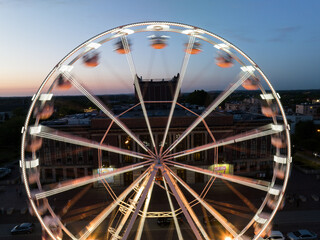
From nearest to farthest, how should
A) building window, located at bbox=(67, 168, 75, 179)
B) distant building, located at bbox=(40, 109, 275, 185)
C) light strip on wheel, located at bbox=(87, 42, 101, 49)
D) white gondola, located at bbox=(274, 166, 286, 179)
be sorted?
light strip on wheel, located at bbox=(87, 42, 101, 49)
white gondola, located at bbox=(274, 166, 286, 179)
distant building, located at bbox=(40, 109, 275, 185)
building window, located at bbox=(67, 168, 75, 179)

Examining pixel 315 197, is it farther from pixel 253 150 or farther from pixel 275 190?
pixel 275 190

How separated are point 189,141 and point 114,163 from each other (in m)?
11.0

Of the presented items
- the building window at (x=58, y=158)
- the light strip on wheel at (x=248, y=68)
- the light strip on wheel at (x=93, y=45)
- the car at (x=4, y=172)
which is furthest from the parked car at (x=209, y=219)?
the car at (x=4, y=172)

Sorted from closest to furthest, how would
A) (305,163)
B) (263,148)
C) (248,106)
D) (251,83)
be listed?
(251,83), (263,148), (305,163), (248,106)

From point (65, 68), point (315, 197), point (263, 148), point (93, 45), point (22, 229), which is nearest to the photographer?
point (93, 45)

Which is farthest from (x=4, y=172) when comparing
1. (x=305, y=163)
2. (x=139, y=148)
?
(x=305, y=163)

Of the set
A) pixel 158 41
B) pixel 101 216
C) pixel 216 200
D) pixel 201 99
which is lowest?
pixel 216 200

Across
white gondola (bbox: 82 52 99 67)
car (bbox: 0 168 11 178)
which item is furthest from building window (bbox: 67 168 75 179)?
white gondola (bbox: 82 52 99 67)

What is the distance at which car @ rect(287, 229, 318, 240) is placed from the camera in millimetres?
20750

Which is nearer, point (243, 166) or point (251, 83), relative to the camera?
point (251, 83)

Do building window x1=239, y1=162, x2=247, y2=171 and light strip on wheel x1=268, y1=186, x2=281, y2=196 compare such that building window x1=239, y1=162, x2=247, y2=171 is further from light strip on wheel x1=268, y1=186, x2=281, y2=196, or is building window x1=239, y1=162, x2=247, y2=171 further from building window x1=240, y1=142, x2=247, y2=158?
light strip on wheel x1=268, y1=186, x2=281, y2=196

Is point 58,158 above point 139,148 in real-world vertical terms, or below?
below

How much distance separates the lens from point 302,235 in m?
20.9

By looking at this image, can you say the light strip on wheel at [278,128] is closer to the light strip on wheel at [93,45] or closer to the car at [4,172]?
the light strip on wheel at [93,45]
